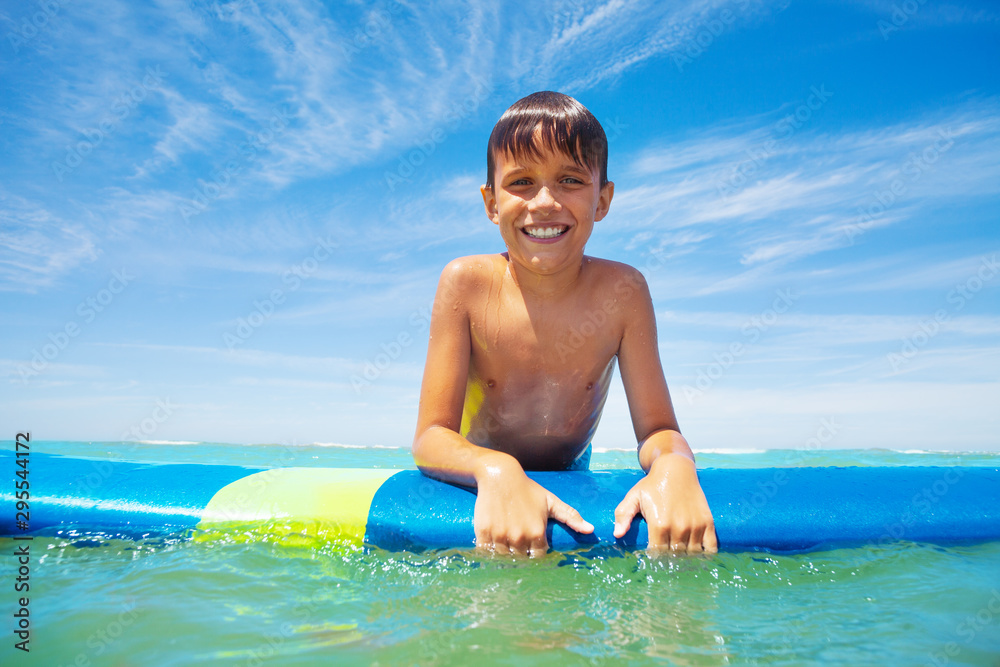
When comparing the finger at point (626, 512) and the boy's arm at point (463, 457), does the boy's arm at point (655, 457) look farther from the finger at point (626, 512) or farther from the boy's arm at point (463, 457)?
the boy's arm at point (463, 457)

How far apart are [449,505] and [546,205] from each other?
4.00 ft

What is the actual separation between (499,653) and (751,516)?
3.92ft

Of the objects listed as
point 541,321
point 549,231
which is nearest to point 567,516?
point 541,321

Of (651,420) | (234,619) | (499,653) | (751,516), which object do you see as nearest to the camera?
(499,653)

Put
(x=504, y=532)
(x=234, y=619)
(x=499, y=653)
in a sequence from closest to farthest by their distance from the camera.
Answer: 1. (x=499, y=653)
2. (x=234, y=619)
3. (x=504, y=532)

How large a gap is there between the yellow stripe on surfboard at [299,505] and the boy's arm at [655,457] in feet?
3.06

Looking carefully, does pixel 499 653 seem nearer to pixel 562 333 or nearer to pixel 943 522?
pixel 562 333

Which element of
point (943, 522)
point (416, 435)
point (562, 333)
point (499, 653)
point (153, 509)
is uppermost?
point (562, 333)

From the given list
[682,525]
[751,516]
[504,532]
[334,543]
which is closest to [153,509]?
[334,543]

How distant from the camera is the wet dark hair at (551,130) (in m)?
2.47

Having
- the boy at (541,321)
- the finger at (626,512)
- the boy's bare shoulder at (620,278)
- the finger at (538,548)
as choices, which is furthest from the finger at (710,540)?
the boy's bare shoulder at (620,278)

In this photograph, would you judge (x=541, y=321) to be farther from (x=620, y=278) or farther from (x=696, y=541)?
(x=696, y=541)

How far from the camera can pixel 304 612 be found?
4.93 ft

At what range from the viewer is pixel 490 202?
2.78m
